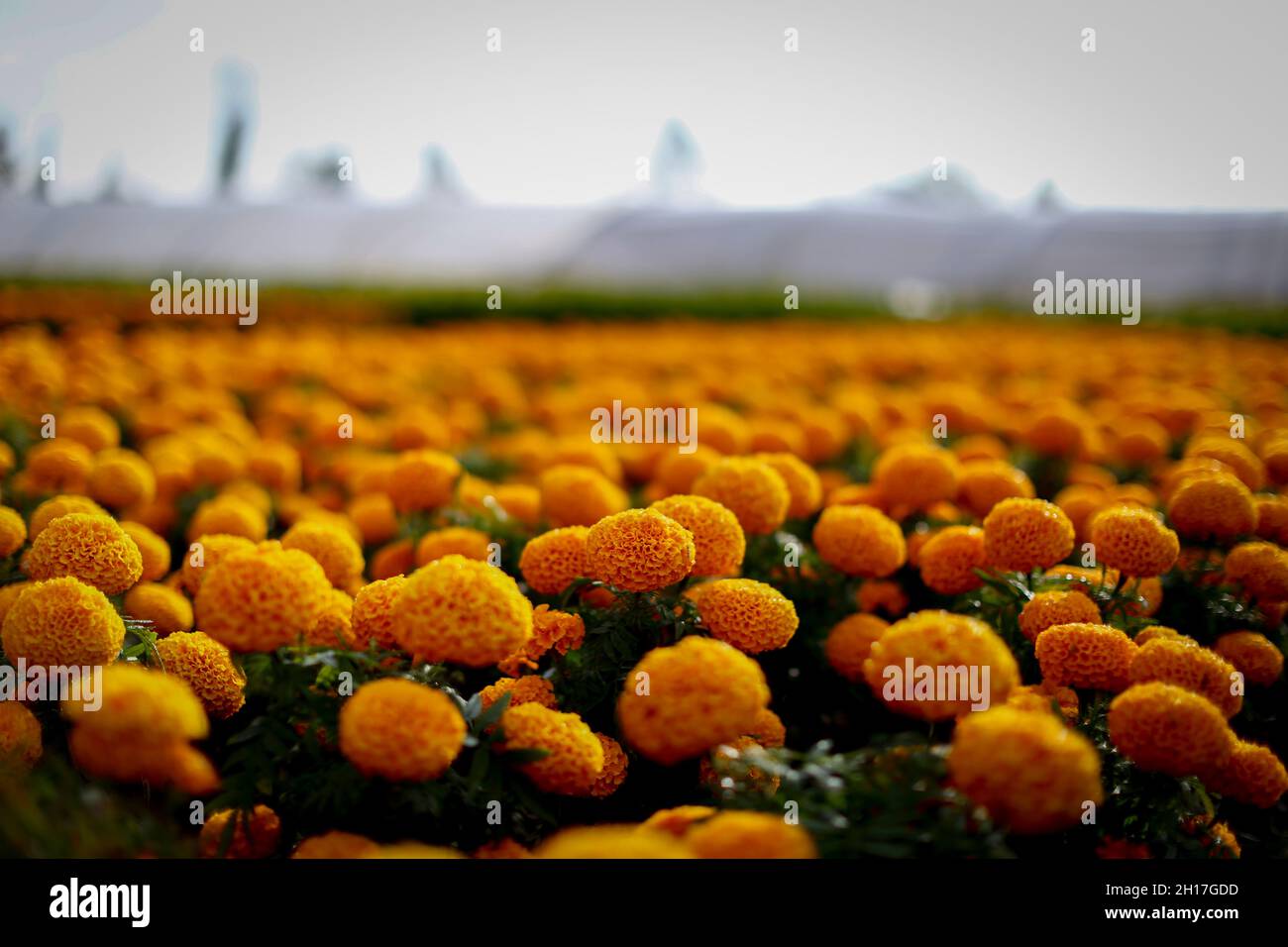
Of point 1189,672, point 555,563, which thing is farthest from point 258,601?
point 1189,672

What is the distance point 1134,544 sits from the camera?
2516 millimetres

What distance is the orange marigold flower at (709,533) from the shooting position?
243 cm

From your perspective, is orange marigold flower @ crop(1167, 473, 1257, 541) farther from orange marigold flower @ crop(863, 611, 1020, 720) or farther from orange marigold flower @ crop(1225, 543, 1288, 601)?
orange marigold flower @ crop(863, 611, 1020, 720)

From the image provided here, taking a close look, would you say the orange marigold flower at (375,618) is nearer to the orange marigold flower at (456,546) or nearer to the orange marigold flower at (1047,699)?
the orange marigold flower at (456,546)

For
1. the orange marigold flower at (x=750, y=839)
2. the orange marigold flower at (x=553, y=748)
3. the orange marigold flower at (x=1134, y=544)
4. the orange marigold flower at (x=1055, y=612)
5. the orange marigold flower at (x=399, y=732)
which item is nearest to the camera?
the orange marigold flower at (x=750, y=839)

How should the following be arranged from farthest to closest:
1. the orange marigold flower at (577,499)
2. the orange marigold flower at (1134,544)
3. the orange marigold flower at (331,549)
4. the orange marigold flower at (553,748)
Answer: the orange marigold flower at (577,499) < the orange marigold flower at (331,549) < the orange marigold flower at (1134,544) < the orange marigold flower at (553,748)

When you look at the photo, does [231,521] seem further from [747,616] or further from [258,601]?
[747,616]

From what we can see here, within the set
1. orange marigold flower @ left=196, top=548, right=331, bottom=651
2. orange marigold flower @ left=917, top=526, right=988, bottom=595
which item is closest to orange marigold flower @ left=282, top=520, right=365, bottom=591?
orange marigold flower @ left=196, top=548, right=331, bottom=651

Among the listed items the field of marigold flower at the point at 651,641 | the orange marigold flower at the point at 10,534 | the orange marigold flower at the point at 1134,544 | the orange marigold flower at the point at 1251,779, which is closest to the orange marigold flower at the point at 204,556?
the field of marigold flower at the point at 651,641

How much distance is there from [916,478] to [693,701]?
73.1 inches

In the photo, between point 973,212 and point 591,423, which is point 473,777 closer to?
point 591,423

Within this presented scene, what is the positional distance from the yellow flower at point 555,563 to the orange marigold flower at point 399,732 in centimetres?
70
